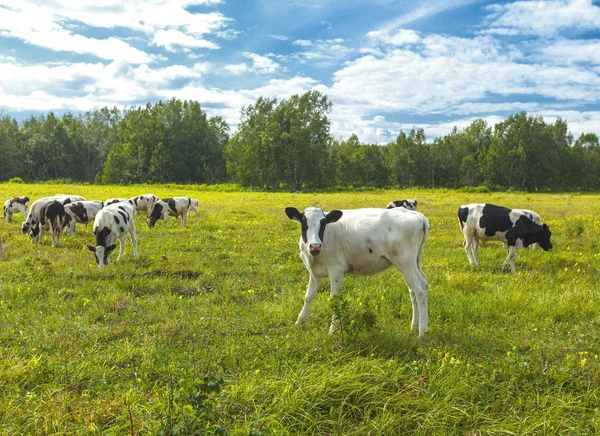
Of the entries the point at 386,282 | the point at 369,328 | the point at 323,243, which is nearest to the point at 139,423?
the point at 369,328

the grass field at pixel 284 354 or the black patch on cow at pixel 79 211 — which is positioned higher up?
the black patch on cow at pixel 79 211

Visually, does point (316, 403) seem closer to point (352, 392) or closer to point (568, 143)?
point (352, 392)

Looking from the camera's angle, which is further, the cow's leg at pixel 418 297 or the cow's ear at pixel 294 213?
the cow's ear at pixel 294 213

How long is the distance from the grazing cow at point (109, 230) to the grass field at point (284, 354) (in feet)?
1.97

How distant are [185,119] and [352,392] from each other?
296 feet

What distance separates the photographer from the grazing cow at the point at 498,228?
12.2 m

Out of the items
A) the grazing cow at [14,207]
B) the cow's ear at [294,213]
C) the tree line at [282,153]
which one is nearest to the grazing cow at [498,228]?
the cow's ear at [294,213]

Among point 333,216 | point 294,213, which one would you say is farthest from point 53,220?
point 333,216

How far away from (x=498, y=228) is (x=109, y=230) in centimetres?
1121

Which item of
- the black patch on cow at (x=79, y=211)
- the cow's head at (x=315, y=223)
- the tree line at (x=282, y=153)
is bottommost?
the black patch on cow at (x=79, y=211)

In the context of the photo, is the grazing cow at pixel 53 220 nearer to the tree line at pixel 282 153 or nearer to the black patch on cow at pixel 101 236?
the black patch on cow at pixel 101 236

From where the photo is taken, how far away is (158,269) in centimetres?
1088

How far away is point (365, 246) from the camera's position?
7.21m

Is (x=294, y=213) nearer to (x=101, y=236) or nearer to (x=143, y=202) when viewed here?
(x=101, y=236)
